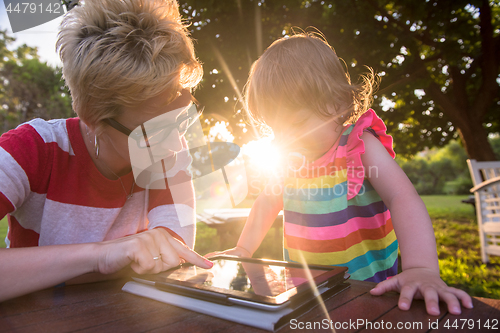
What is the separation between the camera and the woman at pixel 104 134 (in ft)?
4.13

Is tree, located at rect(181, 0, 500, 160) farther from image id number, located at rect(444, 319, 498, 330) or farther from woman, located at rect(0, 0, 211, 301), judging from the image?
image id number, located at rect(444, 319, 498, 330)

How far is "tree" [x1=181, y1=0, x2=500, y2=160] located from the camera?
152 inches

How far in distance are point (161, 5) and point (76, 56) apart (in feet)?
1.55

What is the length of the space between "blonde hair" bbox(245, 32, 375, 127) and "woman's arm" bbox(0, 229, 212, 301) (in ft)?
2.93

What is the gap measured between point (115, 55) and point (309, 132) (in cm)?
94

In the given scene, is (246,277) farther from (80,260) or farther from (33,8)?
(33,8)

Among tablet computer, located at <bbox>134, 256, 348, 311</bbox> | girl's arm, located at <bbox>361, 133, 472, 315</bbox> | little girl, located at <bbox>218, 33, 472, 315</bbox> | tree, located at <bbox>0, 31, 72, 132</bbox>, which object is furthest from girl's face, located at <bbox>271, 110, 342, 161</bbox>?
tree, located at <bbox>0, 31, 72, 132</bbox>

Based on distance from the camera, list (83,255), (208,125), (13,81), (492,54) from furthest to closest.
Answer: (13,81), (492,54), (208,125), (83,255)

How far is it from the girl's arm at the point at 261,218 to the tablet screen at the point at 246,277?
0.62 m

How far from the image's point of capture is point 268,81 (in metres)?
1.61

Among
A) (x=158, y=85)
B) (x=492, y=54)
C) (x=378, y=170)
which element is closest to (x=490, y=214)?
(x=492, y=54)

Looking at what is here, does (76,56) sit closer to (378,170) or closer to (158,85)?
(158,85)

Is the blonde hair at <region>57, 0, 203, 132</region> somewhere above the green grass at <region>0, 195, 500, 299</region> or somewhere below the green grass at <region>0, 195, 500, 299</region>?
Answer: above

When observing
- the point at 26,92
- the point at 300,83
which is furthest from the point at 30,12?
the point at 26,92
